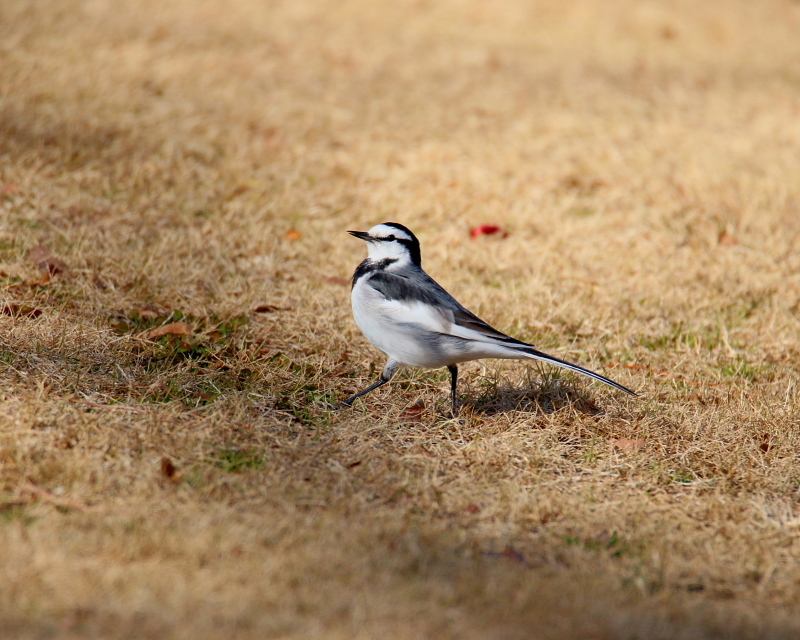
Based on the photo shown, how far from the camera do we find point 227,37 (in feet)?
35.9

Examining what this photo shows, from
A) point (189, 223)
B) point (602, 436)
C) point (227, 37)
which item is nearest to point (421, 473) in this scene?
point (602, 436)

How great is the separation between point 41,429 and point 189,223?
3095 millimetres

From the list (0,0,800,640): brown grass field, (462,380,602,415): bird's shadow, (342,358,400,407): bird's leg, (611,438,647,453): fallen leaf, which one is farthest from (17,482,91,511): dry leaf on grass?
(611,438,647,453): fallen leaf

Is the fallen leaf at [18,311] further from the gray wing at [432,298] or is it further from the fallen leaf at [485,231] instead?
the fallen leaf at [485,231]

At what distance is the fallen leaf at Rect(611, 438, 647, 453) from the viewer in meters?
4.23

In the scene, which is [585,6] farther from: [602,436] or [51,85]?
[602,436]

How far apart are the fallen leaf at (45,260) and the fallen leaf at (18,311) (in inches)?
18.0

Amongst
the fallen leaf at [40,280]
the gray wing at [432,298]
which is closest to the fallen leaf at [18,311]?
the fallen leaf at [40,280]

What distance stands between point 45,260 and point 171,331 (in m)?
1.20

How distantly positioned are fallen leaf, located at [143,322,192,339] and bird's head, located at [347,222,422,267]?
107cm

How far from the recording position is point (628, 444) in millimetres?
4273

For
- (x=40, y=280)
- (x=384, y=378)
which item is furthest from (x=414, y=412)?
(x=40, y=280)

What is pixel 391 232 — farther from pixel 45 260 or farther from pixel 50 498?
pixel 45 260

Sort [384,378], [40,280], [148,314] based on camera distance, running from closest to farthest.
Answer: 1. [384,378]
2. [148,314]
3. [40,280]
